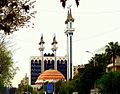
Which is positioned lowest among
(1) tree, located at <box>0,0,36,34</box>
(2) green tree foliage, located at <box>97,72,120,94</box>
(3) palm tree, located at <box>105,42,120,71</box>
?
(1) tree, located at <box>0,0,36,34</box>

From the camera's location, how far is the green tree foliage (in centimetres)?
8575

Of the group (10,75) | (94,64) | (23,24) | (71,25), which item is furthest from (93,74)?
(23,24)

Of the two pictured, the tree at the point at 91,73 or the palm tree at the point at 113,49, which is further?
the tree at the point at 91,73

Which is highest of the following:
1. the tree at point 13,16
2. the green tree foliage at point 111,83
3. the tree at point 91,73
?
the tree at point 91,73

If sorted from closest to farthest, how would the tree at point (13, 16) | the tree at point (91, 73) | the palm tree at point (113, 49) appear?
the tree at point (13, 16), the palm tree at point (113, 49), the tree at point (91, 73)

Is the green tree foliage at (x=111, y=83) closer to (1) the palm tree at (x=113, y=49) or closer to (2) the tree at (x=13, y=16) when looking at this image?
(1) the palm tree at (x=113, y=49)

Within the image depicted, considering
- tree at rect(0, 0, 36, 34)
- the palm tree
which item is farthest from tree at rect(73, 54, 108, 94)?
tree at rect(0, 0, 36, 34)

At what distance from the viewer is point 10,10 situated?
1082cm

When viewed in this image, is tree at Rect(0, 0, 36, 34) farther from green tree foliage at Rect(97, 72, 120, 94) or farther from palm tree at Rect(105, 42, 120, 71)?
palm tree at Rect(105, 42, 120, 71)

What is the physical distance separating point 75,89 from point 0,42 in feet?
309

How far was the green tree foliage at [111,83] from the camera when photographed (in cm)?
8575

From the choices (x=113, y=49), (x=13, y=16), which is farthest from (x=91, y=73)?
(x=13, y=16)

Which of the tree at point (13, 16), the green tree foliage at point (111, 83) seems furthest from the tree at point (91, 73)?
the tree at point (13, 16)

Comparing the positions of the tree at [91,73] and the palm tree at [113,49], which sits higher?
the palm tree at [113,49]
